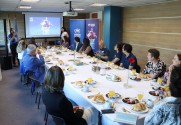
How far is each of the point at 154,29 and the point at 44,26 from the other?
19.8 feet

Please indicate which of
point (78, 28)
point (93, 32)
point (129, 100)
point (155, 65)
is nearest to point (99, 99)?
point (129, 100)

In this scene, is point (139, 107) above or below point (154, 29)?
below

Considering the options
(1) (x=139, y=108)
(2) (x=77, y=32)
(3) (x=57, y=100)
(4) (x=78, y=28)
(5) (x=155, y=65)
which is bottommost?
(1) (x=139, y=108)

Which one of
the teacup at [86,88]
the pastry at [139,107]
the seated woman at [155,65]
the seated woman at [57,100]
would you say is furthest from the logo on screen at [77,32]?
the pastry at [139,107]

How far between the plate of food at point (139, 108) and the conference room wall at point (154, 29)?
12.0ft

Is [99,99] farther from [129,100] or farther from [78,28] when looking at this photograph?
[78,28]

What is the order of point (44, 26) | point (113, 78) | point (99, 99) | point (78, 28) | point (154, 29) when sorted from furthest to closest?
point (44, 26), point (78, 28), point (154, 29), point (113, 78), point (99, 99)

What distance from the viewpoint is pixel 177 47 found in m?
5.30

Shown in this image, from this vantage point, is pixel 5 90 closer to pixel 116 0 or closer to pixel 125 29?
pixel 116 0

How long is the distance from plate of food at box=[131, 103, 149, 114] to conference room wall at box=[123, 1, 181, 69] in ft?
12.0

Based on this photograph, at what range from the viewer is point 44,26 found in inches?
399

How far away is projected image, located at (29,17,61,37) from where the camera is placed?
9.81 meters

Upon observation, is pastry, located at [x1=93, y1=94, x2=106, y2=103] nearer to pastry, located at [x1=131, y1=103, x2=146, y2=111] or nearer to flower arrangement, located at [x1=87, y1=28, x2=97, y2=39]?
pastry, located at [x1=131, y1=103, x2=146, y2=111]

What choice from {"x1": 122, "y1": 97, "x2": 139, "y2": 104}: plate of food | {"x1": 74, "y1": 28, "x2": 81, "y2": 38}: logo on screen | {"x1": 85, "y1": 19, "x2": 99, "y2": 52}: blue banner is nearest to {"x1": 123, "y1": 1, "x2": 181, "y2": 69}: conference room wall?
{"x1": 85, "y1": 19, "x2": 99, "y2": 52}: blue banner
